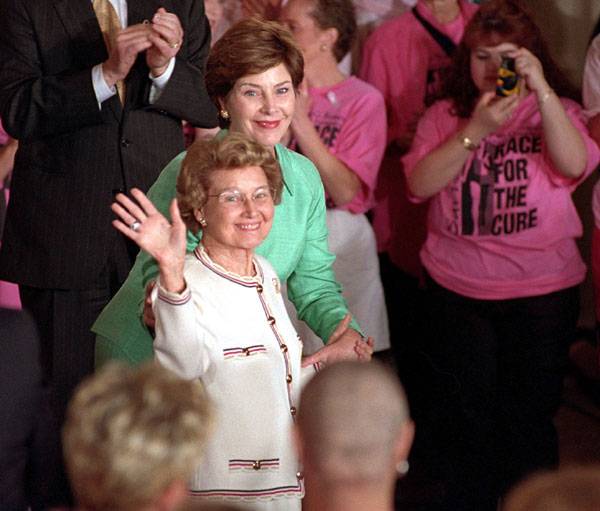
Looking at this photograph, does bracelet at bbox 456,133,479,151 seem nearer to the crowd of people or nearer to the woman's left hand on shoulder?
the crowd of people

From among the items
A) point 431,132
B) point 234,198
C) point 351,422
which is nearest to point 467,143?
point 431,132

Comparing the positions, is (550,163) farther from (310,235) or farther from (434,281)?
(310,235)

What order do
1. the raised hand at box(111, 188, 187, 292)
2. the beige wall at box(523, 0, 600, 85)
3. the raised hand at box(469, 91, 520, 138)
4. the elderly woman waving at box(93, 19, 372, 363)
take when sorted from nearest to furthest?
the raised hand at box(111, 188, 187, 292) < the elderly woman waving at box(93, 19, 372, 363) < the raised hand at box(469, 91, 520, 138) < the beige wall at box(523, 0, 600, 85)

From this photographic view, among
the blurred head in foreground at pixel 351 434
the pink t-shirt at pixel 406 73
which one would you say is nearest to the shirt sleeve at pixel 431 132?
the pink t-shirt at pixel 406 73

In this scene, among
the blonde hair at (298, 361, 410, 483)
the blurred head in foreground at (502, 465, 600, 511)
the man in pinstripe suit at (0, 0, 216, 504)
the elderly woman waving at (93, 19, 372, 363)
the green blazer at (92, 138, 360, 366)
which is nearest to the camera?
the blurred head in foreground at (502, 465, 600, 511)

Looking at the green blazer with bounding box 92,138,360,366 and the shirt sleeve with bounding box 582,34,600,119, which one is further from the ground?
the shirt sleeve with bounding box 582,34,600,119

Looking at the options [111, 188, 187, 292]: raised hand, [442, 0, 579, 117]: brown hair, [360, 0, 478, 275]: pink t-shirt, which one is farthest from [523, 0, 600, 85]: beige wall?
[111, 188, 187, 292]: raised hand

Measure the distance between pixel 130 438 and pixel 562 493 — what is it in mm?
582

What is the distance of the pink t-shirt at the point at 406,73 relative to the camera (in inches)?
149

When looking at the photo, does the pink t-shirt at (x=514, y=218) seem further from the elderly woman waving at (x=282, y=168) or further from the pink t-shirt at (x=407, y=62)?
the elderly woman waving at (x=282, y=168)

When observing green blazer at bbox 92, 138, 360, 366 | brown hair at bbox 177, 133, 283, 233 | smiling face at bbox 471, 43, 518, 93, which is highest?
smiling face at bbox 471, 43, 518, 93

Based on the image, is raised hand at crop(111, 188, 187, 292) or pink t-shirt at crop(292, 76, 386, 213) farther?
pink t-shirt at crop(292, 76, 386, 213)

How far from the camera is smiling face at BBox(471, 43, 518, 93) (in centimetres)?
310

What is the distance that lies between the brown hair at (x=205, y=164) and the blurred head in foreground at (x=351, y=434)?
2.52 feet
